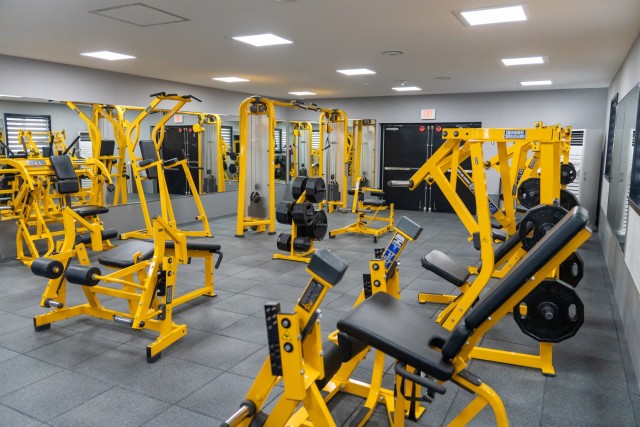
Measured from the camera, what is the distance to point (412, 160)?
9.55 m

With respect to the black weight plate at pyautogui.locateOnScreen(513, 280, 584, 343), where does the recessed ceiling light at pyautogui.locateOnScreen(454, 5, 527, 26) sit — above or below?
above

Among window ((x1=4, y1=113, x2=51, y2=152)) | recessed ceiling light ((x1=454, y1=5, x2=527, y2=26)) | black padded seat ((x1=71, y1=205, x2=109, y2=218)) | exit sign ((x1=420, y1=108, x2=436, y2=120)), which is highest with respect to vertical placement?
recessed ceiling light ((x1=454, y1=5, x2=527, y2=26))

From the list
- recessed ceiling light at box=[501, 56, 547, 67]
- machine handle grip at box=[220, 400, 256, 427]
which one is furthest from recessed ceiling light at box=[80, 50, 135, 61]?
machine handle grip at box=[220, 400, 256, 427]

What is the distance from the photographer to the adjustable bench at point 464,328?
136 centimetres

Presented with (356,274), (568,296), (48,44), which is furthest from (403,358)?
(48,44)

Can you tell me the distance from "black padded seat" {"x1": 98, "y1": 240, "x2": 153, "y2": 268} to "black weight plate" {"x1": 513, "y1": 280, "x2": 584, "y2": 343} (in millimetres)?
2402

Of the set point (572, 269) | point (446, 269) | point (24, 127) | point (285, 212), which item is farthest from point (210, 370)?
point (24, 127)

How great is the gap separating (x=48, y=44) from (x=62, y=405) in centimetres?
376

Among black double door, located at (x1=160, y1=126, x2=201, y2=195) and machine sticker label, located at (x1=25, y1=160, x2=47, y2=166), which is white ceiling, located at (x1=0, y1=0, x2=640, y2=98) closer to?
machine sticker label, located at (x1=25, y1=160, x2=47, y2=166)

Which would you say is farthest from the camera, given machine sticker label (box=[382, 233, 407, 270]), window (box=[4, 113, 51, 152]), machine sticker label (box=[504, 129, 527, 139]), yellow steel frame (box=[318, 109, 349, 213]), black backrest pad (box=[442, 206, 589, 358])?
yellow steel frame (box=[318, 109, 349, 213])

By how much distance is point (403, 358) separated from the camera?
151 cm

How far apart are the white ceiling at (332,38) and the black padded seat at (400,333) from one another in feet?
7.31

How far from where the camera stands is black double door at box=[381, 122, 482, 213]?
932 cm

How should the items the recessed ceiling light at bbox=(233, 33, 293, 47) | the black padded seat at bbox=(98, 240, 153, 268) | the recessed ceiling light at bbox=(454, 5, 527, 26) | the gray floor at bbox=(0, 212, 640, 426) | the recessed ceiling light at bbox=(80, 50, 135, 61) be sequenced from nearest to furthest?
A: the gray floor at bbox=(0, 212, 640, 426), the black padded seat at bbox=(98, 240, 153, 268), the recessed ceiling light at bbox=(454, 5, 527, 26), the recessed ceiling light at bbox=(233, 33, 293, 47), the recessed ceiling light at bbox=(80, 50, 135, 61)
